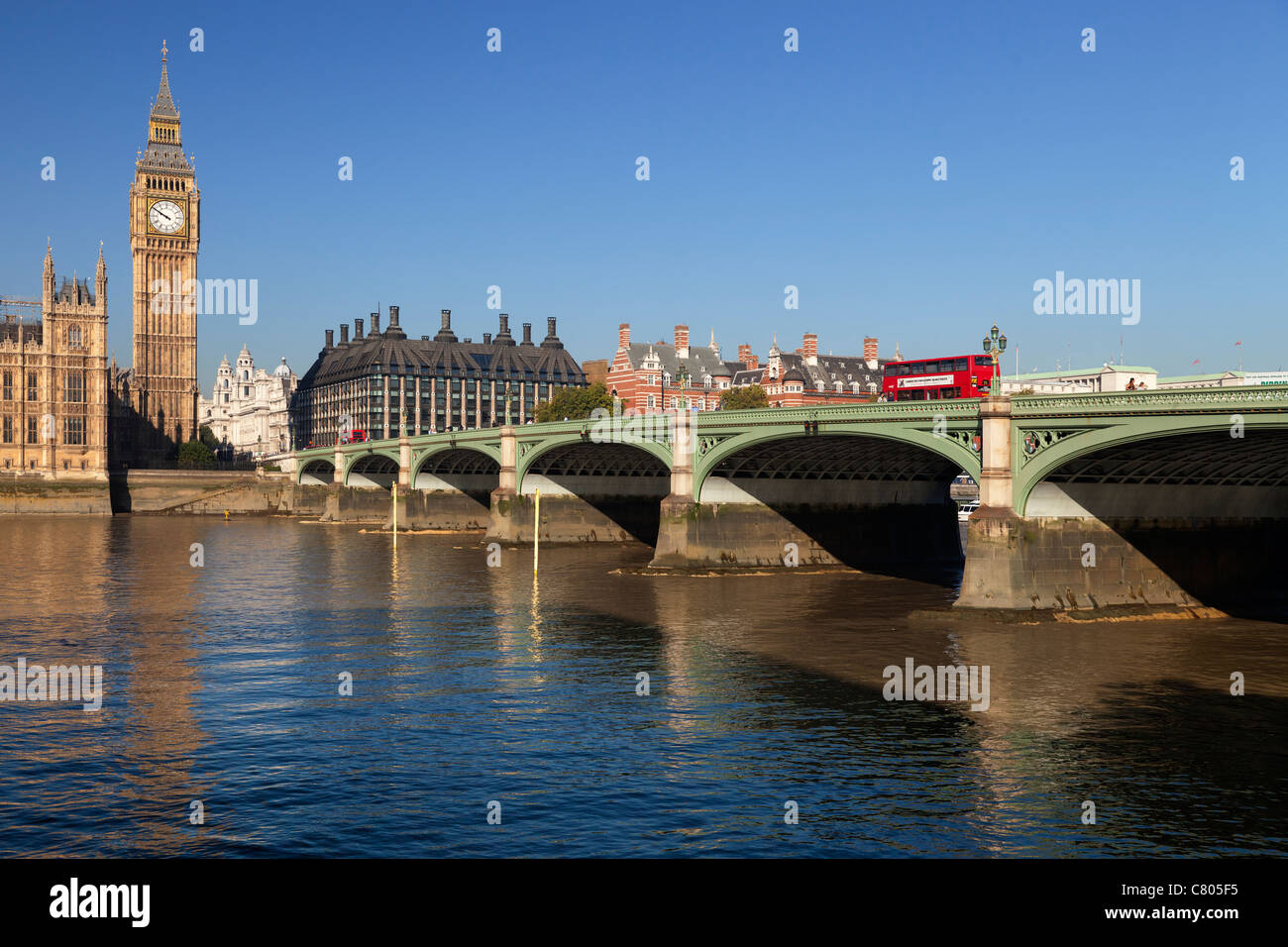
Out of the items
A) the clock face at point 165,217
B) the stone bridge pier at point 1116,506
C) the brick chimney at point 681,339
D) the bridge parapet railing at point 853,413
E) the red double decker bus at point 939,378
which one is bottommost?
the stone bridge pier at point 1116,506

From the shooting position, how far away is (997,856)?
1675 cm

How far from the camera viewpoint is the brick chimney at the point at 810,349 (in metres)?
152

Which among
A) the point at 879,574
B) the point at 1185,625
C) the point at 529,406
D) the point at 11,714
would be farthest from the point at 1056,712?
the point at 529,406

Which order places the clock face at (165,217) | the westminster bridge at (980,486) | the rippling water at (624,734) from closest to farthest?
the rippling water at (624,734) < the westminster bridge at (980,486) < the clock face at (165,217)

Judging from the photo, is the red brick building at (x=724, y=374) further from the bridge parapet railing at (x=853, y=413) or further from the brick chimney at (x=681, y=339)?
the bridge parapet railing at (x=853, y=413)

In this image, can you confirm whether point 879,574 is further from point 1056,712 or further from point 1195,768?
point 1195,768

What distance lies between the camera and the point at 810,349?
502 ft

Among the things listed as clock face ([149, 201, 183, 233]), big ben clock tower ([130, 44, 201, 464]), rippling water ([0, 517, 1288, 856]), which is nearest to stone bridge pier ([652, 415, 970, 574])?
rippling water ([0, 517, 1288, 856])

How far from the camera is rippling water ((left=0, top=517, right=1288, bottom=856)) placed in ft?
58.2

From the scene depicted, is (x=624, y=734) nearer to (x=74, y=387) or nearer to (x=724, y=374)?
(x=74, y=387)

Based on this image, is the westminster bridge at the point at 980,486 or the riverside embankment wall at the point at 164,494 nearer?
the westminster bridge at the point at 980,486

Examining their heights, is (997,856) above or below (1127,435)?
below

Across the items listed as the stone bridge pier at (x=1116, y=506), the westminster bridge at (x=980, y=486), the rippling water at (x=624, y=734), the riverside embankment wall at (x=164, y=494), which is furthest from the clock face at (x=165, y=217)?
the stone bridge pier at (x=1116, y=506)
